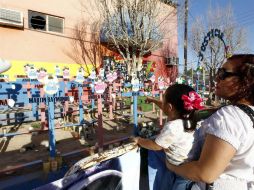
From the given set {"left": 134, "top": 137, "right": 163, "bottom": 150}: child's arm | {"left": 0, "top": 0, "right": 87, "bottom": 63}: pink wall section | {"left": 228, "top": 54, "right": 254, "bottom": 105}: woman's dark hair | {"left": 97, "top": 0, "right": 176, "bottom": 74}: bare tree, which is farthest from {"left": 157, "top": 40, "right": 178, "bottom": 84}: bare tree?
{"left": 228, "top": 54, "right": 254, "bottom": 105}: woman's dark hair

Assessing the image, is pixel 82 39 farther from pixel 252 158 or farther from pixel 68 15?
pixel 252 158

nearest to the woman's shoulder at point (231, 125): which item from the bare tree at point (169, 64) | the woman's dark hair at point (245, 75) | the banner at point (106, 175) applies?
the woman's dark hair at point (245, 75)

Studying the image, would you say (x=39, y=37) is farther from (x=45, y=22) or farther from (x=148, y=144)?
(x=148, y=144)

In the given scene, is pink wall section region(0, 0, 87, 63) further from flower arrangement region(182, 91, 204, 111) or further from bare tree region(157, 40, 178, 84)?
flower arrangement region(182, 91, 204, 111)

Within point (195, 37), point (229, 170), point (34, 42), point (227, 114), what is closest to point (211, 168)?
point (229, 170)

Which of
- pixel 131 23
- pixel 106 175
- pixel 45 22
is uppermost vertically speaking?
pixel 131 23

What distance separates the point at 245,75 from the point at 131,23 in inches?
550

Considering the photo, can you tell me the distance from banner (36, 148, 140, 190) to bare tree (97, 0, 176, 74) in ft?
42.4

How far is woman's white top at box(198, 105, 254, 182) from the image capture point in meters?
1.32

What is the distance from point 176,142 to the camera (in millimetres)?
2018

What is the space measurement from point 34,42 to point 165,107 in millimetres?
11738

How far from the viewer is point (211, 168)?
52.2 inches

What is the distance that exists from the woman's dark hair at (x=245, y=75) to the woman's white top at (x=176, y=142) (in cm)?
60

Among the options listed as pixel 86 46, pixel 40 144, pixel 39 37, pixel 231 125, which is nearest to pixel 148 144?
pixel 231 125
